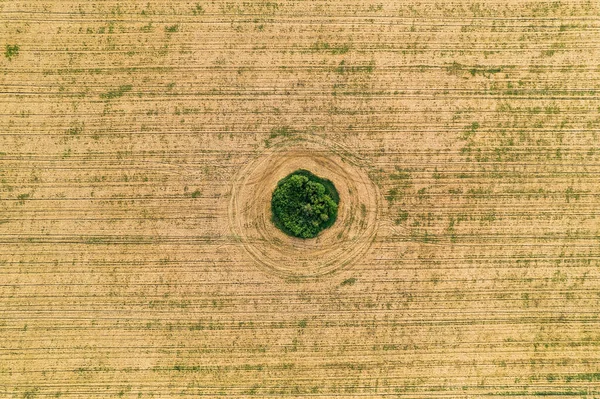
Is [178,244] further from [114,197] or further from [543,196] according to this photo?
[543,196]

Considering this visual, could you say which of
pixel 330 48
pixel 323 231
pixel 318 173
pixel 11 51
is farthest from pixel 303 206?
pixel 11 51

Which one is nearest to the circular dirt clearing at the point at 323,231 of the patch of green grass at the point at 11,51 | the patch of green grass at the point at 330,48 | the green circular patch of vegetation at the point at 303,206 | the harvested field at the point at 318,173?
the harvested field at the point at 318,173

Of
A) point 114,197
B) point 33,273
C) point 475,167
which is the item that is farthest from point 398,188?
point 33,273

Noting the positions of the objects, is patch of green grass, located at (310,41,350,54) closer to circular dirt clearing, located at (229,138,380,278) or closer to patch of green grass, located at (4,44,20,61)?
circular dirt clearing, located at (229,138,380,278)

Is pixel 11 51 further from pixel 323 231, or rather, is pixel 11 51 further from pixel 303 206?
pixel 323 231

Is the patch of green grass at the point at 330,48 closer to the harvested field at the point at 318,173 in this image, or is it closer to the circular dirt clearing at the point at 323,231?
the harvested field at the point at 318,173

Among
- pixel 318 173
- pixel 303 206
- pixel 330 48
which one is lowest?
pixel 303 206
